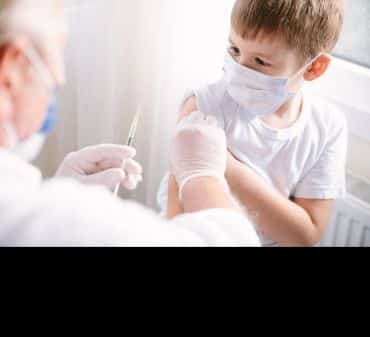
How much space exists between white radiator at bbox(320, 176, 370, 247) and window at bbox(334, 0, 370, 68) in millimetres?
282

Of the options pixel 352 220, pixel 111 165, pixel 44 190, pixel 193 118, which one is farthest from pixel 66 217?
pixel 352 220

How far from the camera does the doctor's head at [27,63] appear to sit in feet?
2.08

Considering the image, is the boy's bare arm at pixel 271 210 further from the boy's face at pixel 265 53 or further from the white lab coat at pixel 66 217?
the white lab coat at pixel 66 217

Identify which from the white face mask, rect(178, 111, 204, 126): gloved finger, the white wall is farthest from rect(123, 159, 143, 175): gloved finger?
the white wall

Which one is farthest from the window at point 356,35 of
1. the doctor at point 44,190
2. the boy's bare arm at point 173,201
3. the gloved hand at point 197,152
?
the doctor at point 44,190

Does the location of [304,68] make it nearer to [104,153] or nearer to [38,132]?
[104,153]

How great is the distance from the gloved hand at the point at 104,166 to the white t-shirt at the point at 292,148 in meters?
0.21

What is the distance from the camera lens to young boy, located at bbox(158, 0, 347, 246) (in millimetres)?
1032

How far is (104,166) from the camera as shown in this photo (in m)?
0.96
